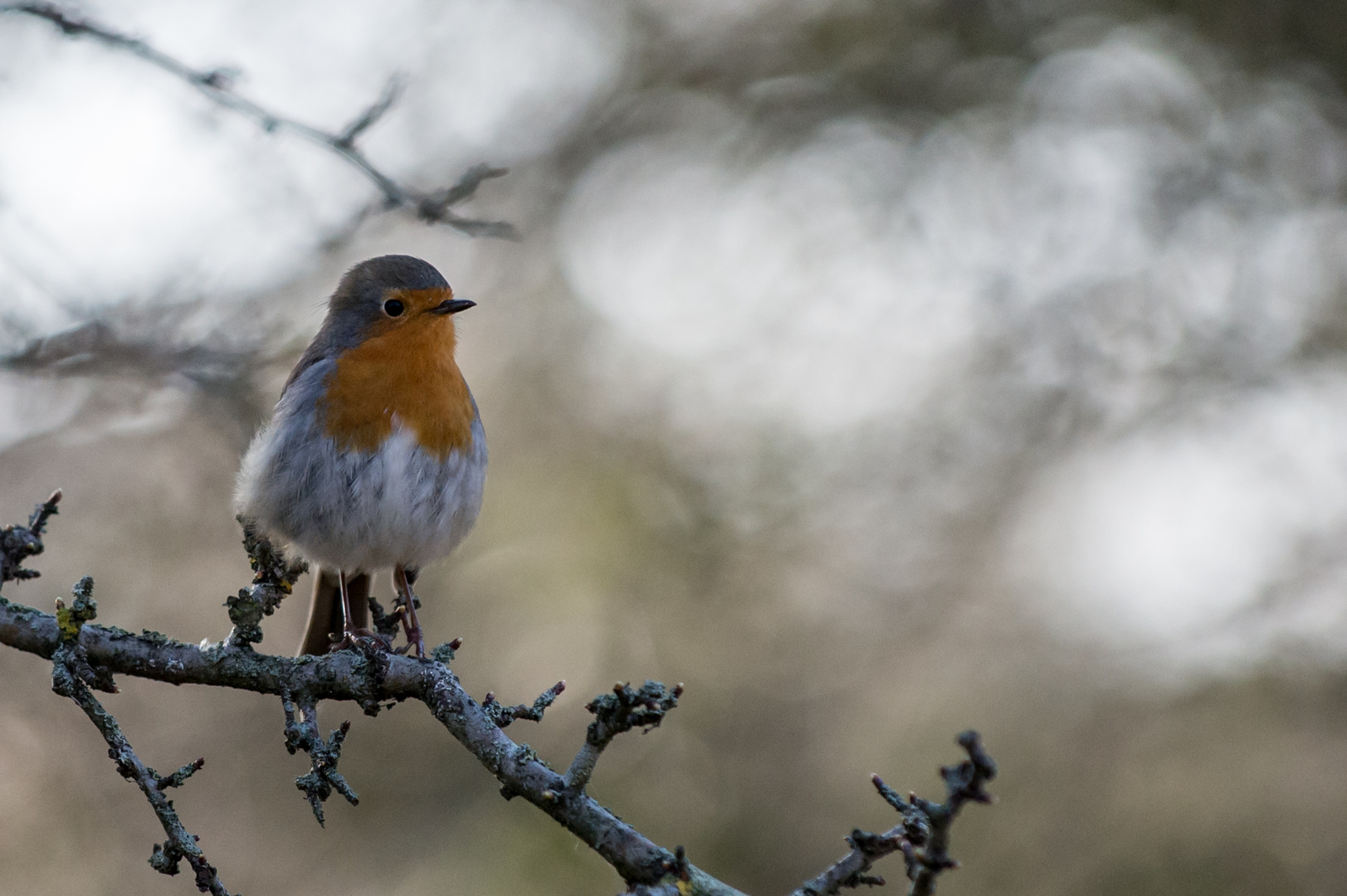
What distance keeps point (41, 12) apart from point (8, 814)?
20.7 feet

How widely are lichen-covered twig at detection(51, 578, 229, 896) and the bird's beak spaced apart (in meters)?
1.86

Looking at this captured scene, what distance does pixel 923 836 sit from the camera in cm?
231

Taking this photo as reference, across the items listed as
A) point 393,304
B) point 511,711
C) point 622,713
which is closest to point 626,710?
point 622,713

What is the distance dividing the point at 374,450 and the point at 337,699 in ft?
4.46

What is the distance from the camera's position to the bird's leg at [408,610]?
3.97 meters

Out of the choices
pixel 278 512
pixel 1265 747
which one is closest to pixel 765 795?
pixel 1265 747

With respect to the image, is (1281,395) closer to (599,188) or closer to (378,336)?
(599,188)

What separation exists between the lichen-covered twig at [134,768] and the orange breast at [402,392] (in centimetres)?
138

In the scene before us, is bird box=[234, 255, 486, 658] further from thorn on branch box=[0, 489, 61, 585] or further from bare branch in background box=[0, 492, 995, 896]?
thorn on branch box=[0, 489, 61, 585]

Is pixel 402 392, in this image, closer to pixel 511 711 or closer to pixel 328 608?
pixel 328 608

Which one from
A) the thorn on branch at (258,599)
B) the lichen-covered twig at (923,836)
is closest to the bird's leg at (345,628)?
the thorn on branch at (258,599)

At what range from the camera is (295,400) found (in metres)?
4.45

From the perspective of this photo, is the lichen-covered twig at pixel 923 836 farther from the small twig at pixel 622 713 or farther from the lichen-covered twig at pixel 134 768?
the lichen-covered twig at pixel 134 768

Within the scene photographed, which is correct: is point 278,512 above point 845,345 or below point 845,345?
below
